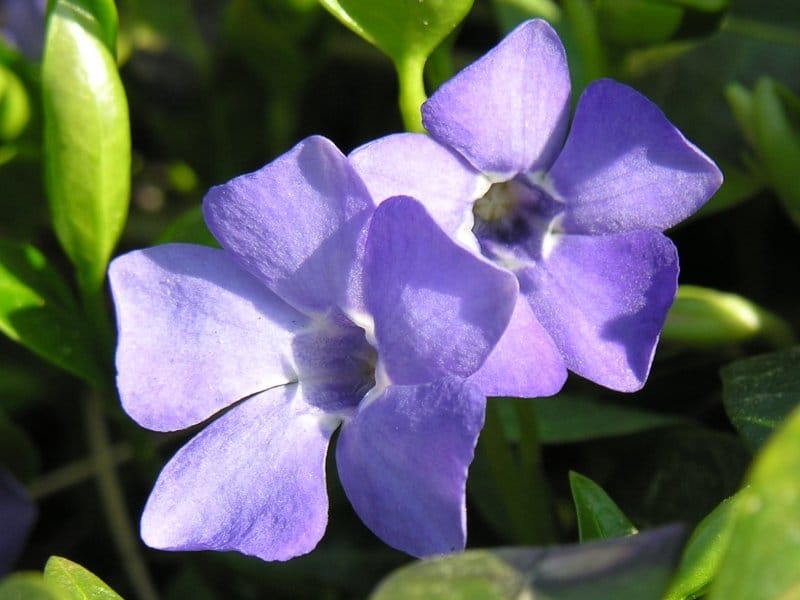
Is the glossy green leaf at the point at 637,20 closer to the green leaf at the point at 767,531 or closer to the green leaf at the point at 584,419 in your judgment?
the green leaf at the point at 584,419

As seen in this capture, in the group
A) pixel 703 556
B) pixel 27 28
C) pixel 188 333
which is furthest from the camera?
pixel 27 28

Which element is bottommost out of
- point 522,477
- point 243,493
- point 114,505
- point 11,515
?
point 114,505

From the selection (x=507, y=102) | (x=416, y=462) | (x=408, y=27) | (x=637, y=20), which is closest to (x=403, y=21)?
(x=408, y=27)

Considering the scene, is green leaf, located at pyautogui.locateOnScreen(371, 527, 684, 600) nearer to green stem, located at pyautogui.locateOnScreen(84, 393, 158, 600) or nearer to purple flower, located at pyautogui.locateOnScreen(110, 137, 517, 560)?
purple flower, located at pyautogui.locateOnScreen(110, 137, 517, 560)

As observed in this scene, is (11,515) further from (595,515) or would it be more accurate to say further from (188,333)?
(595,515)

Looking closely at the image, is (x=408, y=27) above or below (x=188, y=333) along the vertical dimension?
above

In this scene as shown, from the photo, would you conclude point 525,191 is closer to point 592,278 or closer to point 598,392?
point 592,278

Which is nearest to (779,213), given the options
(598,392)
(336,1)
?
(598,392)
